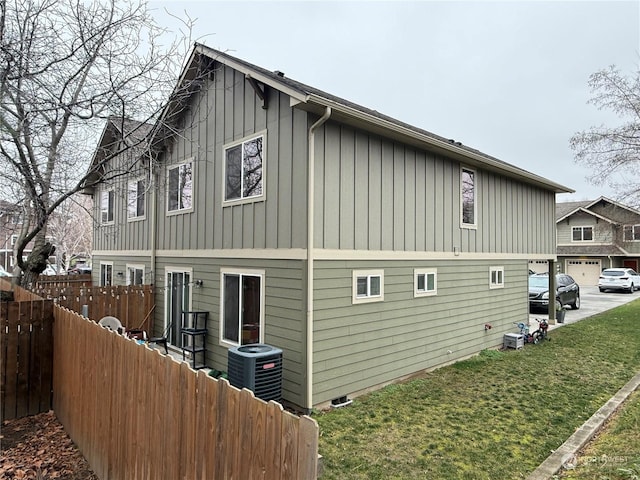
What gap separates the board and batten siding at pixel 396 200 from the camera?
20.8ft

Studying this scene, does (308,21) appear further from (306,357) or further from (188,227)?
(306,357)

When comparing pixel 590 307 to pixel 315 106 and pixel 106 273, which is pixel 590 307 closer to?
pixel 315 106

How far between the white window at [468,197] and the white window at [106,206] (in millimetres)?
10220

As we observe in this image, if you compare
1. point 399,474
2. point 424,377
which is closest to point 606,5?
point 424,377

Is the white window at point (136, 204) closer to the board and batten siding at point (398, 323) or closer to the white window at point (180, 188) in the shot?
the white window at point (180, 188)

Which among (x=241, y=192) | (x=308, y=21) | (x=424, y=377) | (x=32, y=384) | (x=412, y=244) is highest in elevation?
(x=308, y=21)

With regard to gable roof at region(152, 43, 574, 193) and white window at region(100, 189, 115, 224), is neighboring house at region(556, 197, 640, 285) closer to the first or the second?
gable roof at region(152, 43, 574, 193)

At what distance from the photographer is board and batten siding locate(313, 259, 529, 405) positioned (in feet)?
20.4

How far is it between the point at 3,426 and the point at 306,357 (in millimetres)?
3985

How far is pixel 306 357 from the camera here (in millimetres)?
5914

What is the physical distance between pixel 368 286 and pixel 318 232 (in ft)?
4.97

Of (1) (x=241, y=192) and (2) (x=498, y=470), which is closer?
(2) (x=498, y=470)

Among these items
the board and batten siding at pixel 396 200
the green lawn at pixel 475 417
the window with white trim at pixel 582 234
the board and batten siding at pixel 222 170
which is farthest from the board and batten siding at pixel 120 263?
the window with white trim at pixel 582 234

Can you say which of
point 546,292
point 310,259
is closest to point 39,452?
point 310,259
